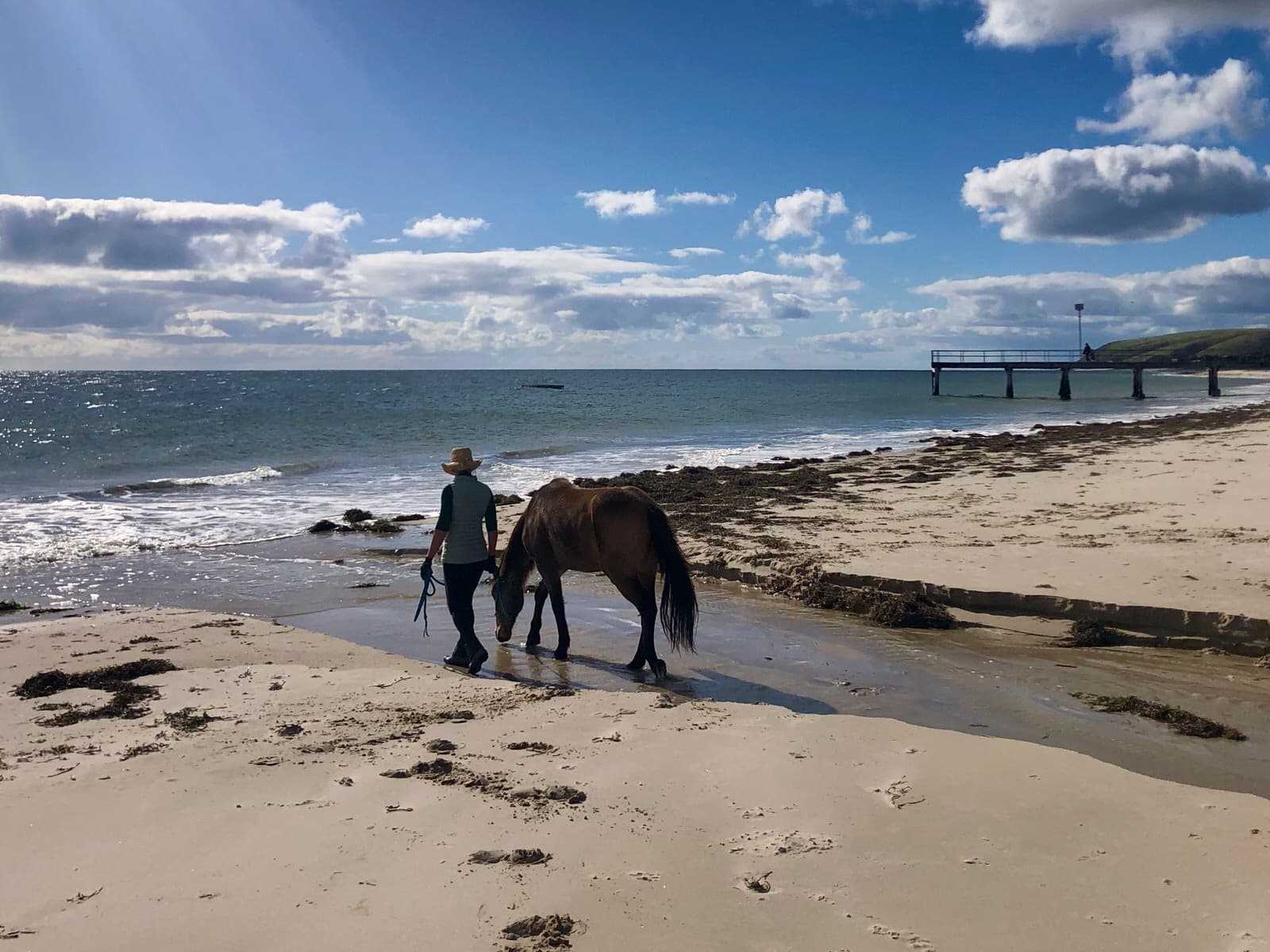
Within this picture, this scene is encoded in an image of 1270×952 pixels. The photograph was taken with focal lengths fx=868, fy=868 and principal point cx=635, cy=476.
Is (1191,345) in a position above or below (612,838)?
above

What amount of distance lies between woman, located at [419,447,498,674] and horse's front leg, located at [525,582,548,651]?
68 cm

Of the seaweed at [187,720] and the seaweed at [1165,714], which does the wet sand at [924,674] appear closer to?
the seaweed at [1165,714]

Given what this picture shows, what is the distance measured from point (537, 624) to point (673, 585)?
5.15ft

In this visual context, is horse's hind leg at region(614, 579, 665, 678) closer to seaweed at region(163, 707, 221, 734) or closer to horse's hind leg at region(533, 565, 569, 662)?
horse's hind leg at region(533, 565, 569, 662)

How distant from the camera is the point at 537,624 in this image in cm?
820

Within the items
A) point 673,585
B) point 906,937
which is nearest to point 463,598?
point 673,585

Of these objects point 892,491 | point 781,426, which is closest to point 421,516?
point 892,491

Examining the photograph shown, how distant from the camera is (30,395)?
102188 mm

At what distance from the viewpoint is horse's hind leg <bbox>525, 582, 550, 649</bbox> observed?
26.9ft

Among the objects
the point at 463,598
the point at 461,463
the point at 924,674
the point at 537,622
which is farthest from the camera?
the point at 537,622

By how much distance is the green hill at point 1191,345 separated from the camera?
14312 cm

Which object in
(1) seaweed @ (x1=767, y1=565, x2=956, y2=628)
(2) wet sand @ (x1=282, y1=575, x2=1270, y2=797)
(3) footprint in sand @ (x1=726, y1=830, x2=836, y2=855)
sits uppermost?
(3) footprint in sand @ (x1=726, y1=830, x2=836, y2=855)

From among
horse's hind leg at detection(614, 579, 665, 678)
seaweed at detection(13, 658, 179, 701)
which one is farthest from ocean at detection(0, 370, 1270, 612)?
horse's hind leg at detection(614, 579, 665, 678)

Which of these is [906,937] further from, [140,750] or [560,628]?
[560,628]
